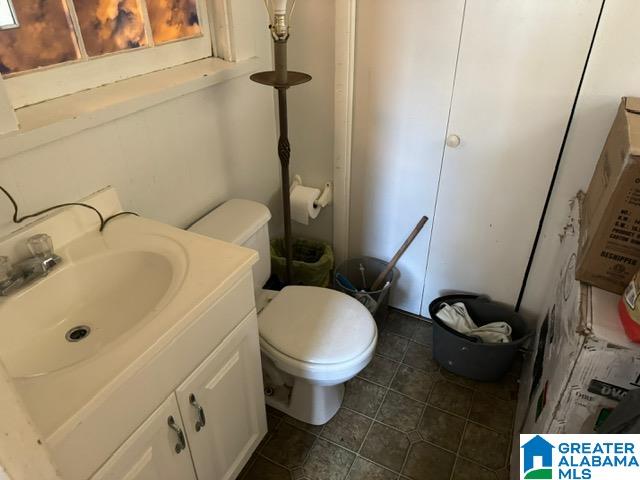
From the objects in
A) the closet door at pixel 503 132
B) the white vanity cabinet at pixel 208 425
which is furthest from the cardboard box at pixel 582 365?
the white vanity cabinet at pixel 208 425

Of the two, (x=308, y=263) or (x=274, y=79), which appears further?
(x=308, y=263)

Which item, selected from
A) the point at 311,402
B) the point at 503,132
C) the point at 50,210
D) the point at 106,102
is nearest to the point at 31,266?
the point at 50,210

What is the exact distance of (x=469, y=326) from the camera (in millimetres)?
1800

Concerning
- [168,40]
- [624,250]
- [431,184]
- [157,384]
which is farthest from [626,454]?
[168,40]

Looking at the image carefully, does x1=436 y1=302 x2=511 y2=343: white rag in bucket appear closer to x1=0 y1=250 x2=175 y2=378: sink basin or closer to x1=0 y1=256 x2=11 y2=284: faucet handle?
x1=0 y1=250 x2=175 y2=378: sink basin

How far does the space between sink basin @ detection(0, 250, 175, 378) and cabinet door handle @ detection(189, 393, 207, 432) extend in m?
0.22

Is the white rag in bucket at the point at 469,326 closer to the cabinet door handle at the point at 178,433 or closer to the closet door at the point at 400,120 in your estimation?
the closet door at the point at 400,120

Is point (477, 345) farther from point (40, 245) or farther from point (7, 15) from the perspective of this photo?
point (7, 15)

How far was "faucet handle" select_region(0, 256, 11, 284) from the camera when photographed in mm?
974

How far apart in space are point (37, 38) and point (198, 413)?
956 millimetres

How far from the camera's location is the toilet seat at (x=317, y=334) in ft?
4.55

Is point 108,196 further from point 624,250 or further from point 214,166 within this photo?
point 624,250

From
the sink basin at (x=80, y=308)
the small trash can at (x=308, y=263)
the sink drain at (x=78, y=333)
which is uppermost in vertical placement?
the sink basin at (x=80, y=308)

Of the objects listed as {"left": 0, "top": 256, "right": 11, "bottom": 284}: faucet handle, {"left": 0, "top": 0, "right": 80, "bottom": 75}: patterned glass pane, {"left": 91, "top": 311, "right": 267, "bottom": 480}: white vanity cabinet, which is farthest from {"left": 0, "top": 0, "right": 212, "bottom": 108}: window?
{"left": 91, "top": 311, "right": 267, "bottom": 480}: white vanity cabinet
